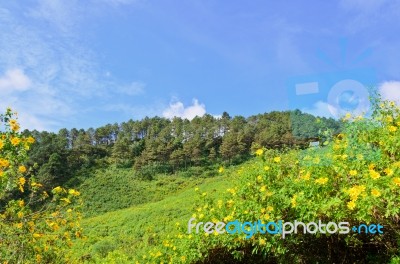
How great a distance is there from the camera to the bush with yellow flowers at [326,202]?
11.0 feet

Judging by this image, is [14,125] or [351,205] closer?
[351,205]

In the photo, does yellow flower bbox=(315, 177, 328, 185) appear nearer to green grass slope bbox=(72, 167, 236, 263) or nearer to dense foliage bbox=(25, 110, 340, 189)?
green grass slope bbox=(72, 167, 236, 263)

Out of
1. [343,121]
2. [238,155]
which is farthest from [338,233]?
[238,155]

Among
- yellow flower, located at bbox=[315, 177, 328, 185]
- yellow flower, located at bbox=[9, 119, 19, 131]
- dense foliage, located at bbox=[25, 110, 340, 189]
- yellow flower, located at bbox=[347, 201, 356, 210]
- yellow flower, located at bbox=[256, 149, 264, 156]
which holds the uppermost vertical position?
dense foliage, located at bbox=[25, 110, 340, 189]

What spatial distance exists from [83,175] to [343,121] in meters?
55.6

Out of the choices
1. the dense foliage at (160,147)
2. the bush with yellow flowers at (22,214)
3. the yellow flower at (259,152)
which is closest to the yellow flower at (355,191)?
the yellow flower at (259,152)

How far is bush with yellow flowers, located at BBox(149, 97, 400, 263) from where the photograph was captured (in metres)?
3.34

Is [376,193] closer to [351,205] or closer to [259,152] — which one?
[351,205]

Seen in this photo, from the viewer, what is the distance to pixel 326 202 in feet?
11.5

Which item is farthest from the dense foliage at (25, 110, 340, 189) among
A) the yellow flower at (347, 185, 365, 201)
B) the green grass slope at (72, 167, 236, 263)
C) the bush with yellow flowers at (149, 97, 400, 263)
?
the yellow flower at (347, 185, 365, 201)

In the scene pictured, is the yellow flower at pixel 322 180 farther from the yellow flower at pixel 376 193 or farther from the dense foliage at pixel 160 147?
the dense foliage at pixel 160 147

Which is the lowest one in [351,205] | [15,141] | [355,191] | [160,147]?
[351,205]
